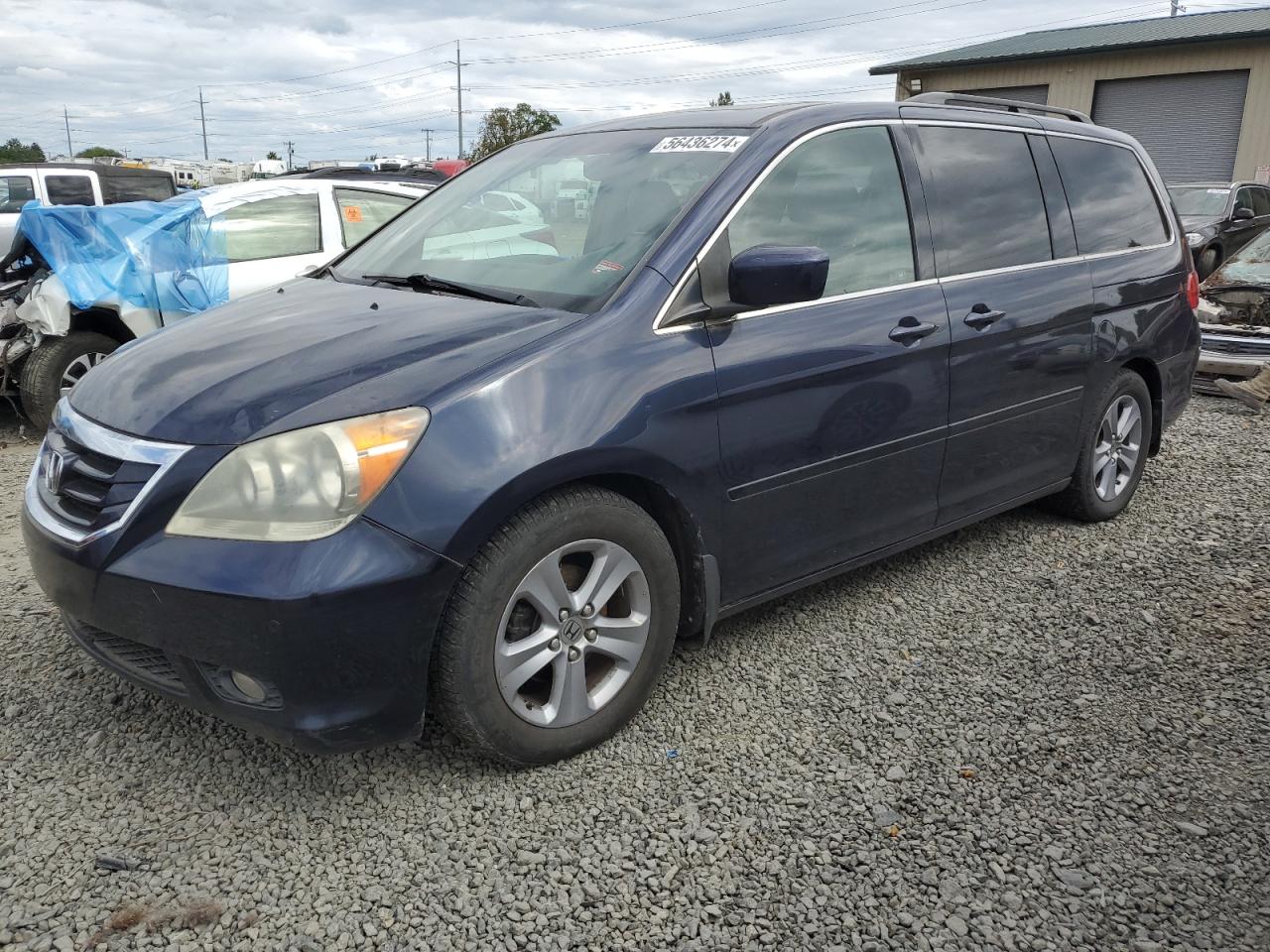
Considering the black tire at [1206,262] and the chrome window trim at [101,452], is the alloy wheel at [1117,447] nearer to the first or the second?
the chrome window trim at [101,452]

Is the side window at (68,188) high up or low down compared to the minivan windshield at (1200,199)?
up

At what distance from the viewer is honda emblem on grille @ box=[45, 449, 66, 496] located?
2.73 metres

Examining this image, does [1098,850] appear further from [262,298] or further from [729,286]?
[262,298]

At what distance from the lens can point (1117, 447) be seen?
15.7 feet

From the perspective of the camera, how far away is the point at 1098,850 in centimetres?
251

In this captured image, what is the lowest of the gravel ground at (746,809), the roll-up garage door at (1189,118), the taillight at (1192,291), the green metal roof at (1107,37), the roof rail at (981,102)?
the gravel ground at (746,809)

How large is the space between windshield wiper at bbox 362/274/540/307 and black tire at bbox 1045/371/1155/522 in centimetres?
267

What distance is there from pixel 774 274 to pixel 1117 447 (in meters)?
2.69

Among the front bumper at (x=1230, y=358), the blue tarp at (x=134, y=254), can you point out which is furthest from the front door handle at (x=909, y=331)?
the front bumper at (x=1230, y=358)

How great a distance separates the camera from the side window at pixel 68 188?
12414 mm

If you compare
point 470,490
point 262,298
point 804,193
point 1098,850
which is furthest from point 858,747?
point 262,298

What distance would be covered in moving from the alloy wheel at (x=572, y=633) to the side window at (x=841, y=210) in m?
1.05

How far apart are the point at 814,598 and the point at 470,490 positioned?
6.34ft

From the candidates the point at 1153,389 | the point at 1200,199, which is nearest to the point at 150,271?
the point at 1153,389
